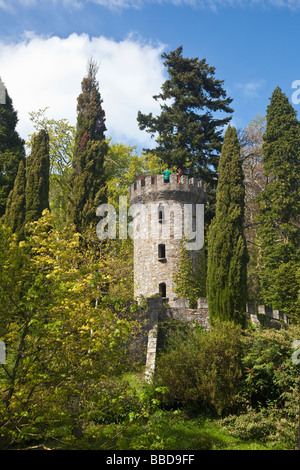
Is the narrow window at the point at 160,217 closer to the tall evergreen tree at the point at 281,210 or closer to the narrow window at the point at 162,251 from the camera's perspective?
the narrow window at the point at 162,251

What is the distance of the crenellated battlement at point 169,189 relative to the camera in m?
22.9

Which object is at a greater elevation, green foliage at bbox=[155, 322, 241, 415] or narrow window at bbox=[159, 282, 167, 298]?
narrow window at bbox=[159, 282, 167, 298]

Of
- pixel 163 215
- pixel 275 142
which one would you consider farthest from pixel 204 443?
pixel 275 142

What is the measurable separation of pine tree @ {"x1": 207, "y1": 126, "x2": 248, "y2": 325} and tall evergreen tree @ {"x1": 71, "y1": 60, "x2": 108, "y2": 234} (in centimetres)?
671

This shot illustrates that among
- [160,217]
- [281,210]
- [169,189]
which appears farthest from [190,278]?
[281,210]

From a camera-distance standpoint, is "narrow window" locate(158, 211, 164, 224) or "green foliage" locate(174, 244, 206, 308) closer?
"green foliage" locate(174, 244, 206, 308)

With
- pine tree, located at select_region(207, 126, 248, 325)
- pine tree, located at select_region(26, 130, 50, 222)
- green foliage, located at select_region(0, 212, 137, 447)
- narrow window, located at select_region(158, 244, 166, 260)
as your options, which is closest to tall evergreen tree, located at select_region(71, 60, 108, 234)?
pine tree, located at select_region(26, 130, 50, 222)

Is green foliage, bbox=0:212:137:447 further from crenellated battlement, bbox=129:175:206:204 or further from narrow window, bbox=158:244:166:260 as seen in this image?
crenellated battlement, bbox=129:175:206:204

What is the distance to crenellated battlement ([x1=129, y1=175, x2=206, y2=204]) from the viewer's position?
22906 mm

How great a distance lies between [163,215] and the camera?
2289cm

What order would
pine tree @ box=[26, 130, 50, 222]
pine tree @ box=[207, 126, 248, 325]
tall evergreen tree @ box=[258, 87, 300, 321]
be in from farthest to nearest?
tall evergreen tree @ box=[258, 87, 300, 321] < pine tree @ box=[26, 130, 50, 222] < pine tree @ box=[207, 126, 248, 325]

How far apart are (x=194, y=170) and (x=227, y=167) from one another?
782 cm

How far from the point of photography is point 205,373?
44.7ft
